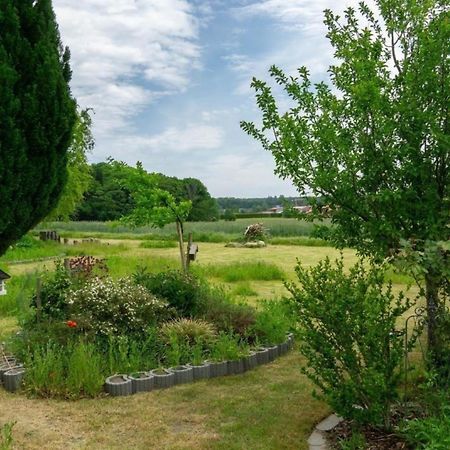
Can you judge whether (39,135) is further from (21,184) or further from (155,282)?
(155,282)

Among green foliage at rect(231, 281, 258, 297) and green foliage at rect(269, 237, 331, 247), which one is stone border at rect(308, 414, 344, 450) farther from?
green foliage at rect(269, 237, 331, 247)

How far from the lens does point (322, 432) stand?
13.5 feet

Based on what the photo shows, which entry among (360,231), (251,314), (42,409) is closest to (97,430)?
(42,409)

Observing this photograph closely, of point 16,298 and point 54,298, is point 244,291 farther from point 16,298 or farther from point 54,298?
point 54,298

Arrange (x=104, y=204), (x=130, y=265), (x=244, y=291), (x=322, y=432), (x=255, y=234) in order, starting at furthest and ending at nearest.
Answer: (x=104, y=204)
(x=255, y=234)
(x=130, y=265)
(x=244, y=291)
(x=322, y=432)

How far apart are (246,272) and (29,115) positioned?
7.90m

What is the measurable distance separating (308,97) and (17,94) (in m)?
3.76

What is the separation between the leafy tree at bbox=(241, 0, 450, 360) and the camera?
408 centimetres

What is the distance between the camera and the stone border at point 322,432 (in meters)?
3.84

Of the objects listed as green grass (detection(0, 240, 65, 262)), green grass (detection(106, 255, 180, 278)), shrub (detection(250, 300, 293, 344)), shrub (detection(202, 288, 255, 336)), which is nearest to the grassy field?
shrub (detection(250, 300, 293, 344))

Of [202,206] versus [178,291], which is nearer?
[178,291]

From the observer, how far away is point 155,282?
24.0 feet

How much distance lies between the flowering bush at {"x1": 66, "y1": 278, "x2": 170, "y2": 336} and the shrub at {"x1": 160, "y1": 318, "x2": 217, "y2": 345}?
25 cm

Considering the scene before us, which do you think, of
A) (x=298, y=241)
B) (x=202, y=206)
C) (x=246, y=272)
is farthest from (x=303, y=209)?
(x=202, y=206)
